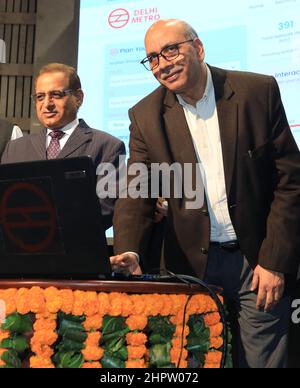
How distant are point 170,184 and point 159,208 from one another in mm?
554

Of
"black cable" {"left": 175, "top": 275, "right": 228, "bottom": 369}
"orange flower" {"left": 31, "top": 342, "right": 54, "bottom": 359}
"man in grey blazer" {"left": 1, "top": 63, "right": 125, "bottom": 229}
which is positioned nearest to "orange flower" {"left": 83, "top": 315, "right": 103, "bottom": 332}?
"orange flower" {"left": 31, "top": 342, "right": 54, "bottom": 359}

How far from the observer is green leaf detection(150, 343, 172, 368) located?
1451 mm

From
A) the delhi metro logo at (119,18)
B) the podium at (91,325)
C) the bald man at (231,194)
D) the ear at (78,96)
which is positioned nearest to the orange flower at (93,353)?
the podium at (91,325)

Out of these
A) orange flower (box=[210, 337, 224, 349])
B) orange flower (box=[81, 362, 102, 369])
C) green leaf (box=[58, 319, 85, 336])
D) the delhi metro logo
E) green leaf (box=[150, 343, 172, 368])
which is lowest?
orange flower (box=[81, 362, 102, 369])

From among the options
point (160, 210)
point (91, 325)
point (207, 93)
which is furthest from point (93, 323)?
point (160, 210)

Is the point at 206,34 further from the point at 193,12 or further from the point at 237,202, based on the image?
the point at 237,202

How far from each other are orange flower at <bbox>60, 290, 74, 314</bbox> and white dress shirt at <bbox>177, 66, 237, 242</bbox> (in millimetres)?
692

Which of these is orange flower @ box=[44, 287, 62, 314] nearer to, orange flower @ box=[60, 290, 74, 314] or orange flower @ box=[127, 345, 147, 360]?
orange flower @ box=[60, 290, 74, 314]

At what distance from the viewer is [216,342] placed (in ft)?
5.01

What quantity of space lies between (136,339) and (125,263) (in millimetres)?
305

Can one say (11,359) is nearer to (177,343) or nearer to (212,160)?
(177,343)

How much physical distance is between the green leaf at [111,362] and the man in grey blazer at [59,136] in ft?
3.81

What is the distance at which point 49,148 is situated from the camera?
2535 mm

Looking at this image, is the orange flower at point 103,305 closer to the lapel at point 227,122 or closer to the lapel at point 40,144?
the lapel at point 227,122
